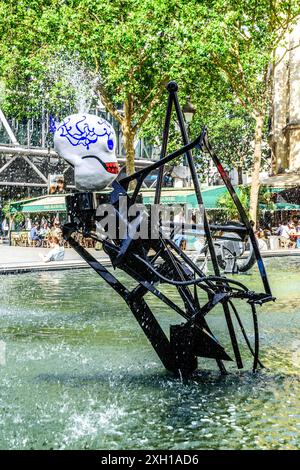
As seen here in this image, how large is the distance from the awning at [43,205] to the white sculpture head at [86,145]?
27774 millimetres

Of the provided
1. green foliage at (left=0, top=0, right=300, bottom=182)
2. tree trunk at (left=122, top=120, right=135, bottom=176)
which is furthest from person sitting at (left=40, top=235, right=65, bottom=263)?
green foliage at (left=0, top=0, right=300, bottom=182)

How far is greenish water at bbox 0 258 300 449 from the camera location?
15.6ft

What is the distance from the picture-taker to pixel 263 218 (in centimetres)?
4066

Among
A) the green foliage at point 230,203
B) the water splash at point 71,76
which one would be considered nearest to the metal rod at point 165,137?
the water splash at point 71,76

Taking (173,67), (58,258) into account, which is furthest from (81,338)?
(173,67)

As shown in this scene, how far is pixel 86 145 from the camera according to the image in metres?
5.53

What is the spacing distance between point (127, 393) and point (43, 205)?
30.6 m

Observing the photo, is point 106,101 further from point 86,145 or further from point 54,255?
point 86,145

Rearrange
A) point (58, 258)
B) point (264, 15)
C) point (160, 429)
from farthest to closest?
point (264, 15)
point (58, 258)
point (160, 429)

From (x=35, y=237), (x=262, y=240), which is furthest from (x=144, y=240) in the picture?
(x=35, y=237)

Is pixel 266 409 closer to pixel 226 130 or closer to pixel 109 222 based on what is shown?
pixel 109 222

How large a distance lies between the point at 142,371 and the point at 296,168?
38.8 m

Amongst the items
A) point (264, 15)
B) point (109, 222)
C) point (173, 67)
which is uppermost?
point (264, 15)

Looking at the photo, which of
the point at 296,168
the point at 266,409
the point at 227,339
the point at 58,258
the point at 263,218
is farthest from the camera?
the point at 296,168
